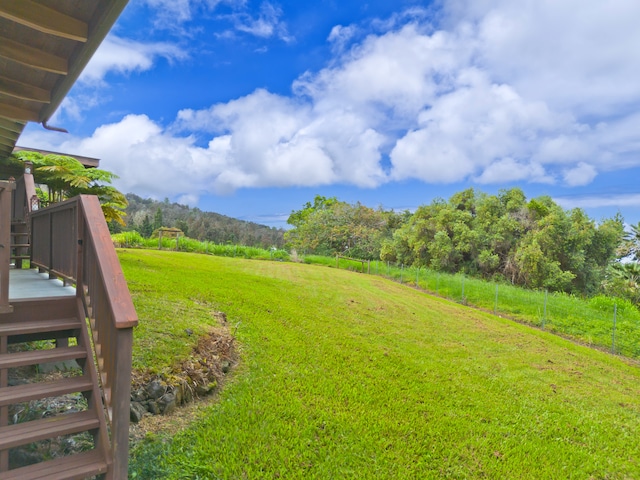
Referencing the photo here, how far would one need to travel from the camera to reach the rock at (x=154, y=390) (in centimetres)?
320

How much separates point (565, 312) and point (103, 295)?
11.7 m

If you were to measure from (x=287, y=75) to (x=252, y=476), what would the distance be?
58.1 ft

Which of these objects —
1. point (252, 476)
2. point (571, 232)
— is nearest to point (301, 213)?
point (571, 232)

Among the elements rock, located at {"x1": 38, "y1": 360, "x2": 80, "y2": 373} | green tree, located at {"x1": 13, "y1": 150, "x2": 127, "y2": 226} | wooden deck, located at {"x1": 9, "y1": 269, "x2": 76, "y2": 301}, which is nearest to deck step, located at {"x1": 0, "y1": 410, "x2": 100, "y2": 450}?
wooden deck, located at {"x1": 9, "y1": 269, "x2": 76, "y2": 301}

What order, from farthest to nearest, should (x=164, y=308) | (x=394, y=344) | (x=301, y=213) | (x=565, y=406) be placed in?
(x=301, y=213)
(x=394, y=344)
(x=164, y=308)
(x=565, y=406)

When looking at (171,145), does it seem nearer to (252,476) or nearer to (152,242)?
(152,242)

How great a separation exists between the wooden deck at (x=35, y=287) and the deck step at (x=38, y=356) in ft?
1.58

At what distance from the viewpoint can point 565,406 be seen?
4512 millimetres


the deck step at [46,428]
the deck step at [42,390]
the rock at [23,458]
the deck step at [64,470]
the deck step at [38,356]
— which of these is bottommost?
the rock at [23,458]

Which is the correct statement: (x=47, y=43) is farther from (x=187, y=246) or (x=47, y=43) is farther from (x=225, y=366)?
(x=187, y=246)

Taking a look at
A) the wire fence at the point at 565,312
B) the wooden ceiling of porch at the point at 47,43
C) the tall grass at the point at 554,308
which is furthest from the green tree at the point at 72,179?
the wire fence at the point at 565,312

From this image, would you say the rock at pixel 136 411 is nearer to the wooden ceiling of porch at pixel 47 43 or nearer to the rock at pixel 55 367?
the rock at pixel 55 367

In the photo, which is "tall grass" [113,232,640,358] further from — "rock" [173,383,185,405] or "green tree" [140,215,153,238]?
Result: "green tree" [140,215,153,238]

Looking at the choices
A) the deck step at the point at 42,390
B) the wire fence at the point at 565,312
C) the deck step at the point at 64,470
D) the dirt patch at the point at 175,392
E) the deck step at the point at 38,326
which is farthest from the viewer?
the wire fence at the point at 565,312
